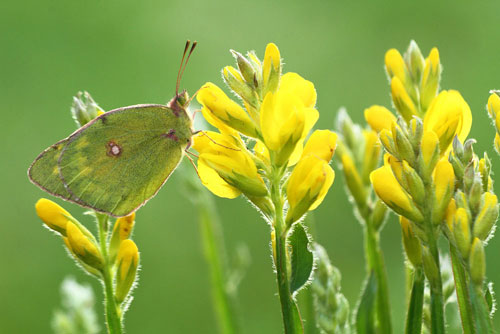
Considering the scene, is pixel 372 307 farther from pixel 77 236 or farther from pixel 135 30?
pixel 135 30

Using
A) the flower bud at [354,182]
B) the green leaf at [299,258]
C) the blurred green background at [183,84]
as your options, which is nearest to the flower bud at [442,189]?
the green leaf at [299,258]

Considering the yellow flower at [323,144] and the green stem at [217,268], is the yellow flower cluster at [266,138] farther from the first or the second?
the green stem at [217,268]

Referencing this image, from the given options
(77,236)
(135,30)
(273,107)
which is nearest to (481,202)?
(273,107)

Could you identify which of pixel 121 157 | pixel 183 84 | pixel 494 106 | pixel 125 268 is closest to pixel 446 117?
pixel 494 106

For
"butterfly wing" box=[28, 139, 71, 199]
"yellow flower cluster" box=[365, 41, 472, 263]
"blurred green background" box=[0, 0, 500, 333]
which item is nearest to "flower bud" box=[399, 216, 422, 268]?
"yellow flower cluster" box=[365, 41, 472, 263]

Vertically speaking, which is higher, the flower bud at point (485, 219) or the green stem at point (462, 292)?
the flower bud at point (485, 219)

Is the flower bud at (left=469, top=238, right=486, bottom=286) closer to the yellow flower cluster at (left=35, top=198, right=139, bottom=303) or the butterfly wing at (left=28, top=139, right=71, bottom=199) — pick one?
the yellow flower cluster at (left=35, top=198, right=139, bottom=303)

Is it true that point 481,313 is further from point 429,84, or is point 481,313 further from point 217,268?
point 217,268

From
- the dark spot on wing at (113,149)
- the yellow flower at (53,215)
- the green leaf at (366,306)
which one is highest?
the dark spot on wing at (113,149)
